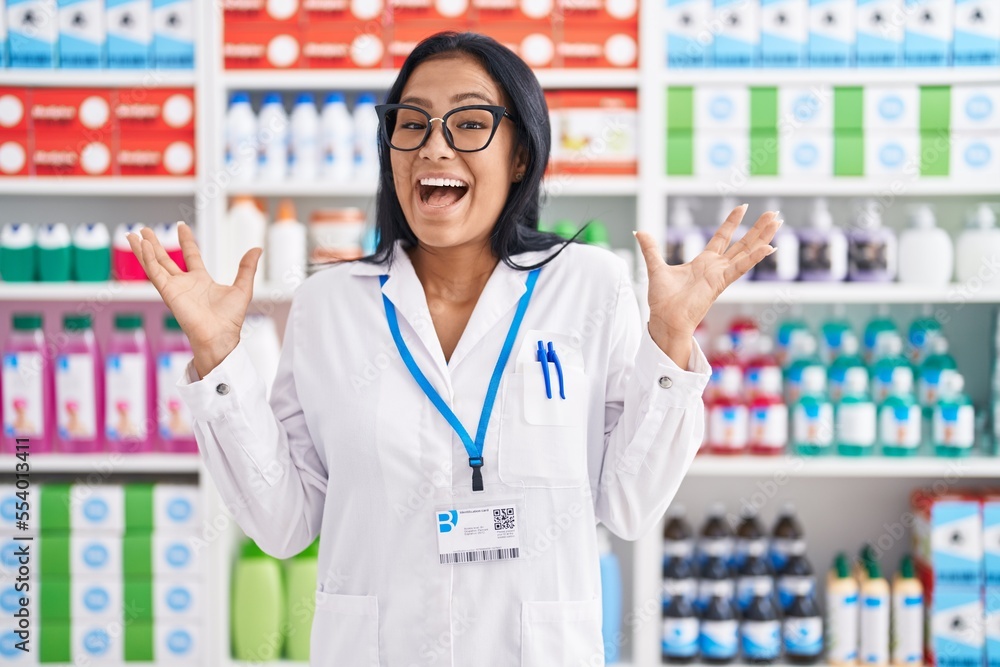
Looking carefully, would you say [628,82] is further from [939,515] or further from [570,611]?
[570,611]

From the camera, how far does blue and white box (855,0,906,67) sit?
274cm

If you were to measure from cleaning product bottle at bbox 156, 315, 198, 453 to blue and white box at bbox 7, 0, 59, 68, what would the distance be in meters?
0.88

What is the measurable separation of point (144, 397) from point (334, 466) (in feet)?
5.30

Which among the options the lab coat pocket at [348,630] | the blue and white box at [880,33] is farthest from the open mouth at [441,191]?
the blue and white box at [880,33]

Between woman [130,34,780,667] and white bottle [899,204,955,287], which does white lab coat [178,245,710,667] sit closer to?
woman [130,34,780,667]

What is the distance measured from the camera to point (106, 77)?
9.07ft

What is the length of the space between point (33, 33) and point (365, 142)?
105cm

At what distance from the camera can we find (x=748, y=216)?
2994 mm

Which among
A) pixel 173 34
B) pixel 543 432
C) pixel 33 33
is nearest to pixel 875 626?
pixel 543 432

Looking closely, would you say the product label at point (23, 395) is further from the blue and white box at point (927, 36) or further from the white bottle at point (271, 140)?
the blue and white box at point (927, 36)

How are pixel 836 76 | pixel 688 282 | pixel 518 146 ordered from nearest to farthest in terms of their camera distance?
pixel 688 282, pixel 518 146, pixel 836 76

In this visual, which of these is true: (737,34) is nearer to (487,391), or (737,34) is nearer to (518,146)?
(518,146)

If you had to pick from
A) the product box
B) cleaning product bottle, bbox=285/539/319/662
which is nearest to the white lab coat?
cleaning product bottle, bbox=285/539/319/662

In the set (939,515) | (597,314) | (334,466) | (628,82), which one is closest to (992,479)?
(939,515)
